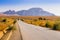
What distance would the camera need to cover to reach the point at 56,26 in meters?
28.4

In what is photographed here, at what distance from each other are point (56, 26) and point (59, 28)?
62 centimetres

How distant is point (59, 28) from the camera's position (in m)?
28.0
